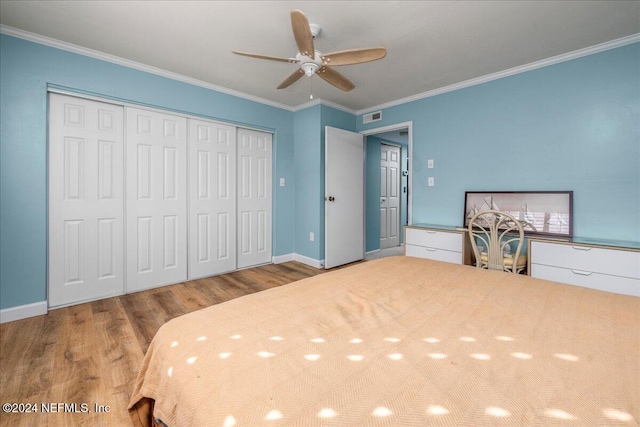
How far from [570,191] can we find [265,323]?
3.21m

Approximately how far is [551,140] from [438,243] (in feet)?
5.01

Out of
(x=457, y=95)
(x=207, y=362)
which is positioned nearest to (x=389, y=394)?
(x=207, y=362)

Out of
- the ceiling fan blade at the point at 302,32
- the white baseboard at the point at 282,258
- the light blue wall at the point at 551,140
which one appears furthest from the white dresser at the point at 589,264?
the white baseboard at the point at 282,258

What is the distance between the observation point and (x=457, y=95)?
11.3ft

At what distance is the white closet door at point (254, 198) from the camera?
12.9 ft

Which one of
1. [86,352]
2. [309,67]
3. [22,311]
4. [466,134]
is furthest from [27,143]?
[466,134]

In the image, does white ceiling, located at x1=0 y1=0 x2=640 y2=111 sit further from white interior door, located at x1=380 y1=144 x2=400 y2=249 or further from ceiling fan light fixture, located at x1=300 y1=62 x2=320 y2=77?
white interior door, located at x1=380 y1=144 x2=400 y2=249

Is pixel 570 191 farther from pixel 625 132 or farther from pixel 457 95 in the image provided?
pixel 457 95

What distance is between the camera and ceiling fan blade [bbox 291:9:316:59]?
1.65 m

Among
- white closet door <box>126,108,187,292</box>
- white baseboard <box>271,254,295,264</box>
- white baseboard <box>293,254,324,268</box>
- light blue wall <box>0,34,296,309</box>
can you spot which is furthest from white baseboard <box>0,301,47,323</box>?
white baseboard <box>293,254,324,268</box>

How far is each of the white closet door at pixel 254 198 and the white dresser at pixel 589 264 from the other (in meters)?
3.27

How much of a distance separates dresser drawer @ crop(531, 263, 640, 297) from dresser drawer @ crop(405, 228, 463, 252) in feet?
2.37

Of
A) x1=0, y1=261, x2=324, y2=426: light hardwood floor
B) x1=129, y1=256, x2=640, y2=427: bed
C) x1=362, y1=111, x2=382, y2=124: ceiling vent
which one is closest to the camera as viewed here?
x1=129, y1=256, x2=640, y2=427: bed

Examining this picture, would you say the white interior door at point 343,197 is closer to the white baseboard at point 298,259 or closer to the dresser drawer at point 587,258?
the white baseboard at point 298,259
